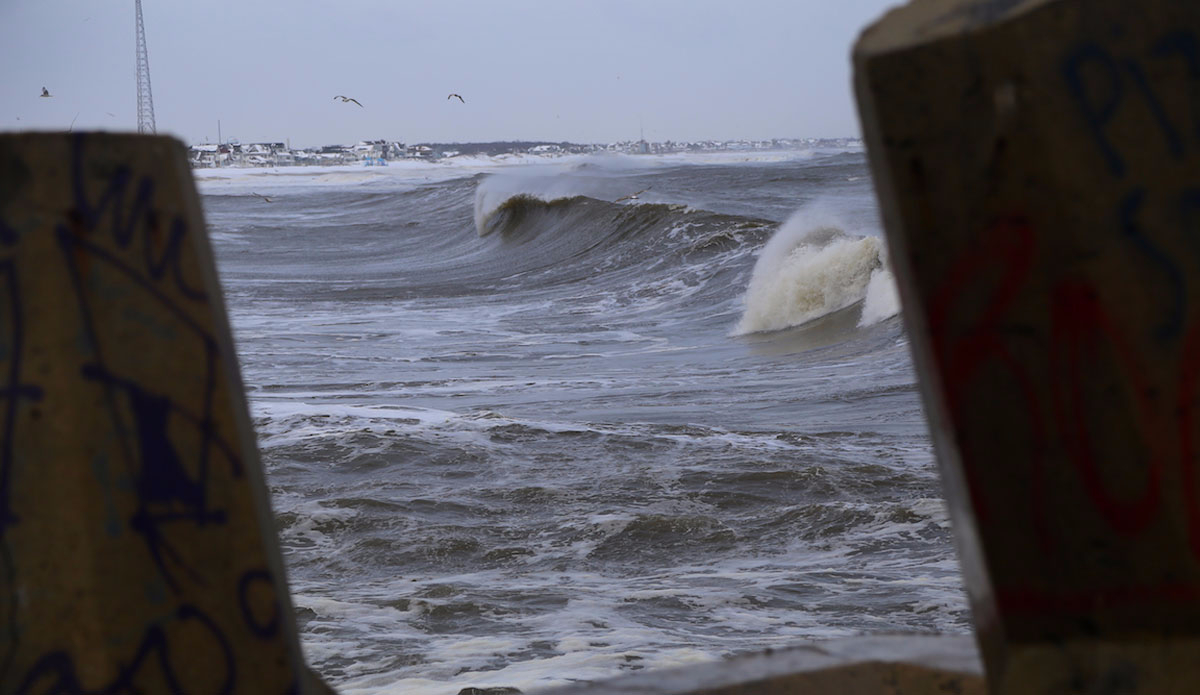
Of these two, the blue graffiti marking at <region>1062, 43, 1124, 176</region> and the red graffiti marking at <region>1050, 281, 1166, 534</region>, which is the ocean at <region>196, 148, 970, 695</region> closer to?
the red graffiti marking at <region>1050, 281, 1166, 534</region>

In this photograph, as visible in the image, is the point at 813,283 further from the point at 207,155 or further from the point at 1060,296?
the point at 207,155

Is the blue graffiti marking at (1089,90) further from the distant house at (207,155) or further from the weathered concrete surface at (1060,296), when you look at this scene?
the distant house at (207,155)

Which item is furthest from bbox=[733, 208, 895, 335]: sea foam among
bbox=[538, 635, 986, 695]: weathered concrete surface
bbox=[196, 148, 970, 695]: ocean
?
bbox=[538, 635, 986, 695]: weathered concrete surface

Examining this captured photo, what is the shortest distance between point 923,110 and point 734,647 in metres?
2.77

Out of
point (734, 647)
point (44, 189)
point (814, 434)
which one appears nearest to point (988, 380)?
point (44, 189)

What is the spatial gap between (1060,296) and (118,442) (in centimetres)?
132

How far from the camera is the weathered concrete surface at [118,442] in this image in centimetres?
174

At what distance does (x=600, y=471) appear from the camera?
6.72m

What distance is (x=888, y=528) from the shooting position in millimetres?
5547

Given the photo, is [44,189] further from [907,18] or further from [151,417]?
[907,18]

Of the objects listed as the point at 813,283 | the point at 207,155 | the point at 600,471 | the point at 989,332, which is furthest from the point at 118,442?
the point at 207,155

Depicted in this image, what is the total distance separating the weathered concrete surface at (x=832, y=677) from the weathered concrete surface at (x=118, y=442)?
0.77m

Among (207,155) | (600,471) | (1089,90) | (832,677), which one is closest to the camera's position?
(1089,90)

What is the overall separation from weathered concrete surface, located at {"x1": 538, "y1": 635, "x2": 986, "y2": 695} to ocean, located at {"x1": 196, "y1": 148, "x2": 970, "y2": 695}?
143cm
